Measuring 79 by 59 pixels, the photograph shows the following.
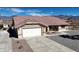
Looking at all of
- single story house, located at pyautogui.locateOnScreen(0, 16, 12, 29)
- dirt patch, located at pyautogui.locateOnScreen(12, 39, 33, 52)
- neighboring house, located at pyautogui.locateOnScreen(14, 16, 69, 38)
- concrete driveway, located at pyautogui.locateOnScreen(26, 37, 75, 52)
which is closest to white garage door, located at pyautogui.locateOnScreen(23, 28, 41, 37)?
neighboring house, located at pyautogui.locateOnScreen(14, 16, 69, 38)

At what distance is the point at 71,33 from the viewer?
10.8 meters

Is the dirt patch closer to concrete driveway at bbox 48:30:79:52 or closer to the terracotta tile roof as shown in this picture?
the terracotta tile roof

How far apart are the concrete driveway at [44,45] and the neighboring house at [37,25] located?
275 mm

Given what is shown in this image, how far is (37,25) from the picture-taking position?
35.4ft

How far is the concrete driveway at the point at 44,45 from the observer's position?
10.7 m

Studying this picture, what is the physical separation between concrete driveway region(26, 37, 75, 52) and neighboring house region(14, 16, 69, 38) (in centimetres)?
27

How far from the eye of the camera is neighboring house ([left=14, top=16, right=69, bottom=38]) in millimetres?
10562

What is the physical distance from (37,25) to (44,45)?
928mm

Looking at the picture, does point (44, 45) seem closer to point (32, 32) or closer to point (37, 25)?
point (32, 32)

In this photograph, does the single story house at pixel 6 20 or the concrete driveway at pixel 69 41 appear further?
the concrete driveway at pixel 69 41

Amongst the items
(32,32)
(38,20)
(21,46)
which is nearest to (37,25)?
(38,20)

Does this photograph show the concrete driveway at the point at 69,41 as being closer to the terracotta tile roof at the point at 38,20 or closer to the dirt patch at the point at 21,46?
the terracotta tile roof at the point at 38,20

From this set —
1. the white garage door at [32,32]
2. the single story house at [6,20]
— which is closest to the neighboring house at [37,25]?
the white garage door at [32,32]

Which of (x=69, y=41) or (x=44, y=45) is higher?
(x=69, y=41)
